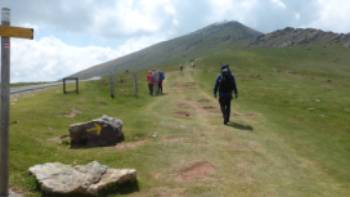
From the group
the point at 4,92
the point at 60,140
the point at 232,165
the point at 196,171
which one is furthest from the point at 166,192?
the point at 60,140

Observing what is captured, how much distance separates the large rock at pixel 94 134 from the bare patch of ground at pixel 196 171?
4.64m

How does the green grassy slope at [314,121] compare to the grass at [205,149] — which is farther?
the green grassy slope at [314,121]

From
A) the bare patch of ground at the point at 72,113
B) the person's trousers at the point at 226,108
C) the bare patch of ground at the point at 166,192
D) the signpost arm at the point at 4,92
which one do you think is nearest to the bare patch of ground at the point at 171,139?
the person's trousers at the point at 226,108

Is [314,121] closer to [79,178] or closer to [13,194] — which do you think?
[79,178]

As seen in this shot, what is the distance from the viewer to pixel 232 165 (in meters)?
17.5

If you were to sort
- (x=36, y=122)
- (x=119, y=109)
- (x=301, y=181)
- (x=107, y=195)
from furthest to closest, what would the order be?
(x=119, y=109) < (x=36, y=122) < (x=301, y=181) < (x=107, y=195)

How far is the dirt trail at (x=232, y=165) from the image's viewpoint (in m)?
15.1

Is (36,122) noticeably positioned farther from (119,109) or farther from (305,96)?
(305,96)

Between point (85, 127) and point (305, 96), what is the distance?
1378 inches

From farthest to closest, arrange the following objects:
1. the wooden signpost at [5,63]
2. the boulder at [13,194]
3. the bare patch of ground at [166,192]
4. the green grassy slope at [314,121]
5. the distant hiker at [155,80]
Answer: the distant hiker at [155,80] < the green grassy slope at [314,121] < the bare patch of ground at [166,192] < the boulder at [13,194] < the wooden signpost at [5,63]

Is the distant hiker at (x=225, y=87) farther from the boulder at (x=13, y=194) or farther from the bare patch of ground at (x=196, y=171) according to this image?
the boulder at (x=13, y=194)

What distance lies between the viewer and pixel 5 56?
11273mm

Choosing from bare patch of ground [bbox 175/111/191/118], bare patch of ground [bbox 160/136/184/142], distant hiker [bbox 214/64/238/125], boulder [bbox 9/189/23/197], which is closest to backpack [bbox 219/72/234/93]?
distant hiker [bbox 214/64/238/125]

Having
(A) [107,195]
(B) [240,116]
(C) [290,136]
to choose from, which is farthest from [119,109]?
(A) [107,195]
